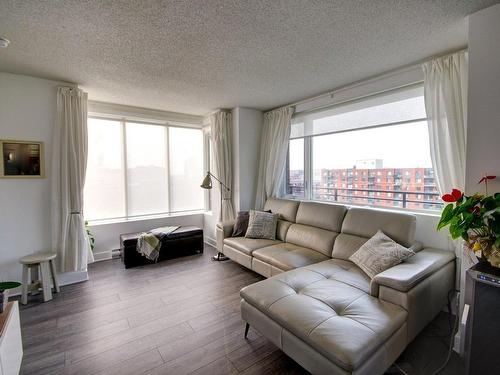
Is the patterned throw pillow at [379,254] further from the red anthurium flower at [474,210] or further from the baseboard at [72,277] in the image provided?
the baseboard at [72,277]

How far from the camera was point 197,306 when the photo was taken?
2479 millimetres

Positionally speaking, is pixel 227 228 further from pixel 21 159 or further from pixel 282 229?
pixel 21 159

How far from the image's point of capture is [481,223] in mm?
1367

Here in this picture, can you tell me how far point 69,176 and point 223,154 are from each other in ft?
7.25

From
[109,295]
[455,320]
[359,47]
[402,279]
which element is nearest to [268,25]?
[359,47]

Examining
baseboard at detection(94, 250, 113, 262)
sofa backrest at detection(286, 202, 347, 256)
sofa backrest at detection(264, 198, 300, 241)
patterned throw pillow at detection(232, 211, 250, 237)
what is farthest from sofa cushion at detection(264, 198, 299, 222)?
baseboard at detection(94, 250, 113, 262)

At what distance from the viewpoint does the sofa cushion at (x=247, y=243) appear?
Answer: 10.1 ft

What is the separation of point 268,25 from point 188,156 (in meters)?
3.28

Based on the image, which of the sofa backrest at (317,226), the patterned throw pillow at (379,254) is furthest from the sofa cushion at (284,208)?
the patterned throw pillow at (379,254)

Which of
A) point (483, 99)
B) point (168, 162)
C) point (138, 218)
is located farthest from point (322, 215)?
point (138, 218)

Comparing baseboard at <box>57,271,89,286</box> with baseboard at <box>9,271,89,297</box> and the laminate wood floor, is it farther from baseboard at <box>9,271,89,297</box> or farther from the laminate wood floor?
the laminate wood floor

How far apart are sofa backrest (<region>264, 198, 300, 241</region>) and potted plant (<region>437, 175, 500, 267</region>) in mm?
2082

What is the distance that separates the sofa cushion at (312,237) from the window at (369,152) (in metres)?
0.71

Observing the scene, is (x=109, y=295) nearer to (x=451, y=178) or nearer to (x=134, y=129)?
(x=134, y=129)
